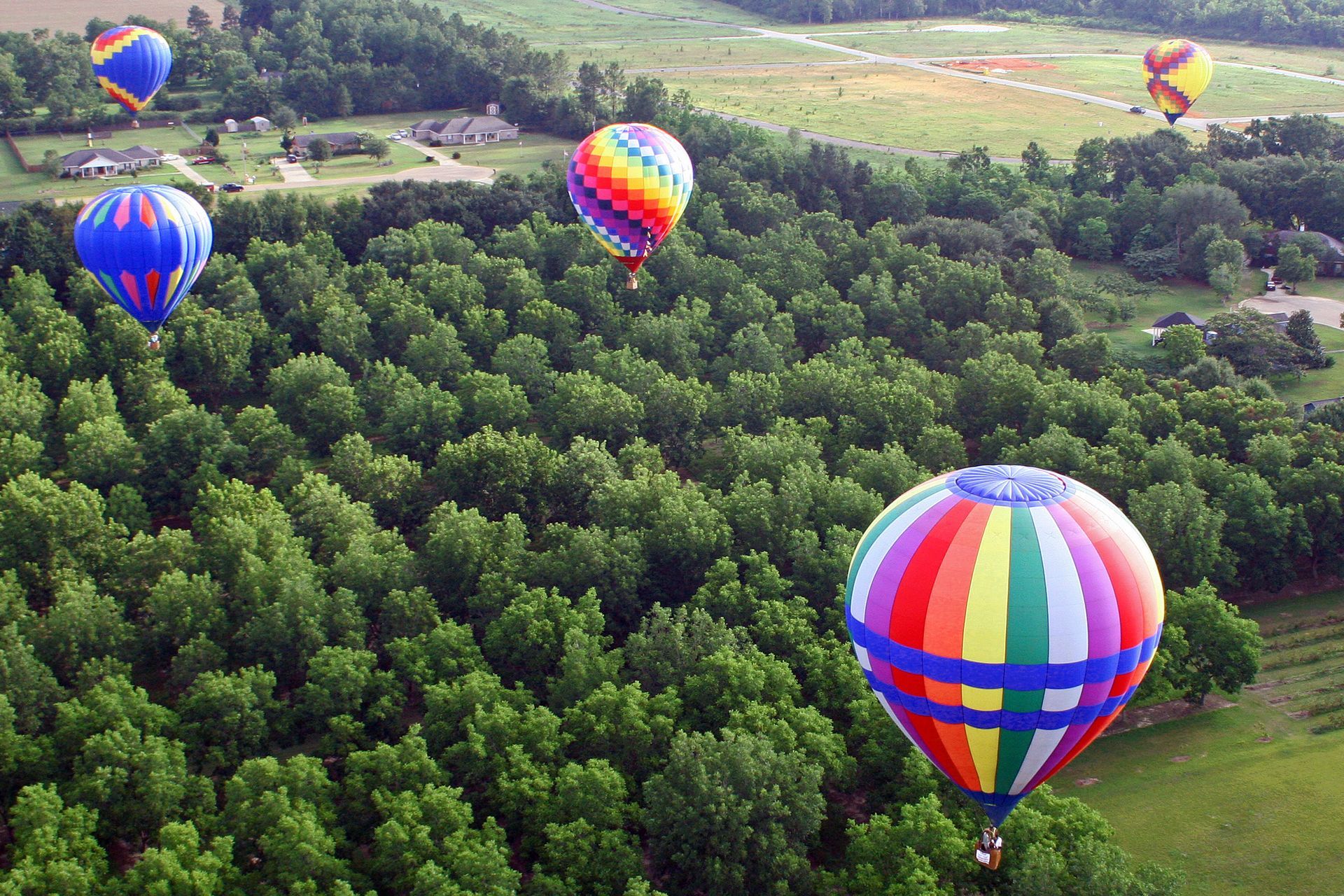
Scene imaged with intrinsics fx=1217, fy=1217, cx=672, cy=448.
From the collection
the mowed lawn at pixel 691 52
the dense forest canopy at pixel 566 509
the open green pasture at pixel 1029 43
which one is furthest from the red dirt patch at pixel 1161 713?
the open green pasture at pixel 1029 43

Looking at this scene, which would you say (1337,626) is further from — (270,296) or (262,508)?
(270,296)

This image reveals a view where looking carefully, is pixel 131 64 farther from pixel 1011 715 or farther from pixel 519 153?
pixel 1011 715

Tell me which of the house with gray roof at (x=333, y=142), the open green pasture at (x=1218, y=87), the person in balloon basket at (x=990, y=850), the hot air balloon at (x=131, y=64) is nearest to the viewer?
the person in balloon basket at (x=990, y=850)

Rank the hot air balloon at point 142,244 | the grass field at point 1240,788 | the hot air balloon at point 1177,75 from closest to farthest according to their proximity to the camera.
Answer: the grass field at point 1240,788 → the hot air balloon at point 142,244 → the hot air balloon at point 1177,75

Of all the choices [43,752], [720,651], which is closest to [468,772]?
[720,651]

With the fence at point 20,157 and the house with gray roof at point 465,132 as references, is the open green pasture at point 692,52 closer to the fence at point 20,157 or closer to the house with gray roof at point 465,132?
the house with gray roof at point 465,132

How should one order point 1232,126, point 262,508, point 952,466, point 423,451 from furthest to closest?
point 1232,126, point 423,451, point 952,466, point 262,508
